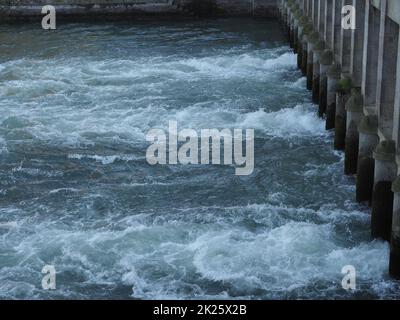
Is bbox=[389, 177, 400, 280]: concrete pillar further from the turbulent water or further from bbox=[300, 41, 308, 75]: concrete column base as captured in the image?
bbox=[300, 41, 308, 75]: concrete column base

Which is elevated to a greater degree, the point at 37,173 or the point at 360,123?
the point at 360,123

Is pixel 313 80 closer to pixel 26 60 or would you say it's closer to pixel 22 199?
pixel 22 199

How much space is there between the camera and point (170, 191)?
3075 cm

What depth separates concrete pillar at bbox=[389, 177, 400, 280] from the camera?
2289 cm

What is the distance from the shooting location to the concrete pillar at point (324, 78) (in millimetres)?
34938

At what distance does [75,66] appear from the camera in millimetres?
48719

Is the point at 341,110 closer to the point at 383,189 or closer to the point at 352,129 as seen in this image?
the point at 352,129

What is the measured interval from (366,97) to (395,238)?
6758mm

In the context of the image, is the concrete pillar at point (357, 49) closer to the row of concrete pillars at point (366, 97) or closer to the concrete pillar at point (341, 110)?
the row of concrete pillars at point (366, 97)

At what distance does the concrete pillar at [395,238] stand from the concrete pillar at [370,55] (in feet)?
19.5

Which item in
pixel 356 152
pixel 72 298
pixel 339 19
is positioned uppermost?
pixel 339 19

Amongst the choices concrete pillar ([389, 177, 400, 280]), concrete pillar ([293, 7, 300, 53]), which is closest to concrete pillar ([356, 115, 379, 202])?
concrete pillar ([389, 177, 400, 280])

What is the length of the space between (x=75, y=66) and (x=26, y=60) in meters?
3.40
